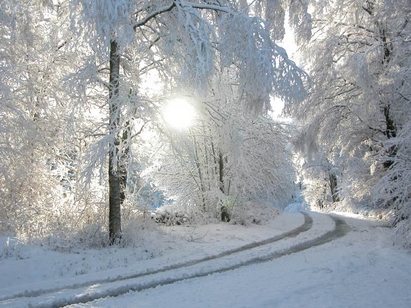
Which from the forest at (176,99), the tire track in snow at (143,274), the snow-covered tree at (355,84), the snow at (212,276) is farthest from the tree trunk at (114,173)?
the snow-covered tree at (355,84)

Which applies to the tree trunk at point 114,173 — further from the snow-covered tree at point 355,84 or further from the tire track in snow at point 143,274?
the snow-covered tree at point 355,84

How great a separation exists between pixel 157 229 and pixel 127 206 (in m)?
1.52

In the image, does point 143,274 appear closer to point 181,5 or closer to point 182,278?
point 182,278

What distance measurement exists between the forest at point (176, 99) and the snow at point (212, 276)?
124 centimetres

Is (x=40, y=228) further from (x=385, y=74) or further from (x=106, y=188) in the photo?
(x=385, y=74)

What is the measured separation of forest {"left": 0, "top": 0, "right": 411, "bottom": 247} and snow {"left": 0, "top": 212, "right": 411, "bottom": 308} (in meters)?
1.24

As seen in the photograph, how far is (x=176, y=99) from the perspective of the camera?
1008 cm

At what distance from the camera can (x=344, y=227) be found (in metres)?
13.9

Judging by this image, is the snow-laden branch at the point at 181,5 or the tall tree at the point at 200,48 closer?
the tall tree at the point at 200,48

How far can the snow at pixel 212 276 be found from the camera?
16.9 feet

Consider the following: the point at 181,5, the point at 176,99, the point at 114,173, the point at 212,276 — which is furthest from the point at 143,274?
the point at 181,5

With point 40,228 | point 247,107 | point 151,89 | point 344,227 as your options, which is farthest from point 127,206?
point 344,227

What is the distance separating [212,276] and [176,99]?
5.53m

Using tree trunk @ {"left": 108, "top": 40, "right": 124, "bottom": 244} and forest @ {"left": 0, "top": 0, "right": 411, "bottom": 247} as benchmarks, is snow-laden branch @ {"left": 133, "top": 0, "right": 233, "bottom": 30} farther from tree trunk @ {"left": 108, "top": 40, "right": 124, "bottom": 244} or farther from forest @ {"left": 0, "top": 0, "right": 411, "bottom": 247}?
tree trunk @ {"left": 108, "top": 40, "right": 124, "bottom": 244}
